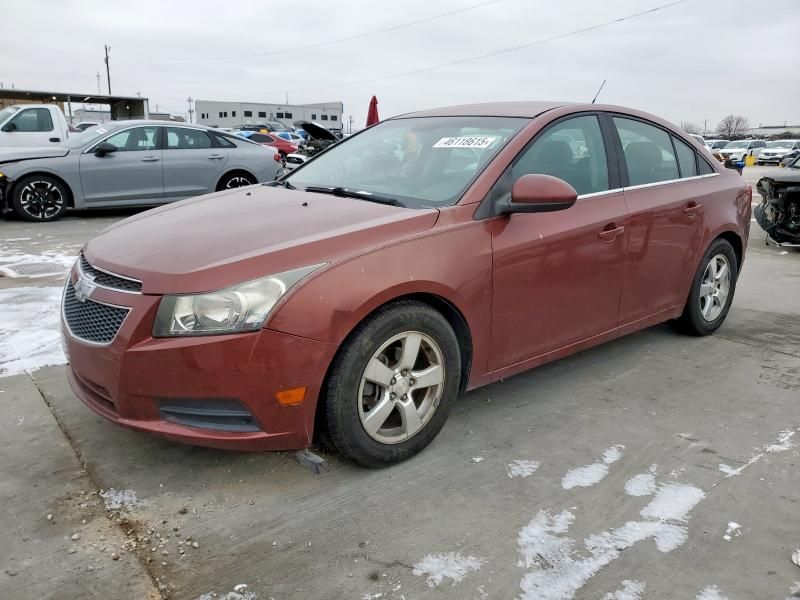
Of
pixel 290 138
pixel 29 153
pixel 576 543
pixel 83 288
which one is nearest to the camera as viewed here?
pixel 576 543

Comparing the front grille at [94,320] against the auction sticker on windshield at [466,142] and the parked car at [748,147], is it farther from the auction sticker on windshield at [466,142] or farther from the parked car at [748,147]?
the parked car at [748,147]

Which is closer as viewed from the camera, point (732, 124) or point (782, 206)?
point (782, 206)

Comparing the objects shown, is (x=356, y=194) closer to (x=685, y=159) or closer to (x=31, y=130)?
(x=685, y=159)

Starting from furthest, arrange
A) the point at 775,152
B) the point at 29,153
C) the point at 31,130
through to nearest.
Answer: the point at 775,152, the point at 31,130, the point at 29,153

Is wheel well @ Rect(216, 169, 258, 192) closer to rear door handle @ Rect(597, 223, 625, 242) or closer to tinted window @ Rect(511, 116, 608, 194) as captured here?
tinted window @ Rect(511, 116, 608, 194)

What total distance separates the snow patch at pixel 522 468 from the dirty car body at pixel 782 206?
686 cm

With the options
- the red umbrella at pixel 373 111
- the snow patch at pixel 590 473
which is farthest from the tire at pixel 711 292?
the red umbrella at pixel 373 111

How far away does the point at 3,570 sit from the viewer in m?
2.17

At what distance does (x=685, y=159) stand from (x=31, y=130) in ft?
36.3

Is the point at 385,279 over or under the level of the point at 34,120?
under

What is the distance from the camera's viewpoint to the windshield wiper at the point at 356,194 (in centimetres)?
309

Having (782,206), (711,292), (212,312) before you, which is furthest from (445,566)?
(782,206)

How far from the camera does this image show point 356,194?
3.25 metres

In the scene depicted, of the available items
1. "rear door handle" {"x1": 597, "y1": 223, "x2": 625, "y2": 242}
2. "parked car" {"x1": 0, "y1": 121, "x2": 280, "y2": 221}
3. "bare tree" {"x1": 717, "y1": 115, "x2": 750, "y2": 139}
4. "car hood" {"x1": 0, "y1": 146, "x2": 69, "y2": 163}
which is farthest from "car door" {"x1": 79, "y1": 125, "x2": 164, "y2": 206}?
"bare tree" {"x1": 717, "y1": 115, "x2": 750, "y2": 139}
